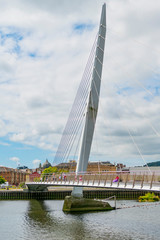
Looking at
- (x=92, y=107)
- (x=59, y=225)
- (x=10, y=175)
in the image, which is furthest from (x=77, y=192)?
(x=10, y=175)

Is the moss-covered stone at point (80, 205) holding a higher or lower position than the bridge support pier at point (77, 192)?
lower

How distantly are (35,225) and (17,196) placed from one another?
100ft

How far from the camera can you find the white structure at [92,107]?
2953 centimetres

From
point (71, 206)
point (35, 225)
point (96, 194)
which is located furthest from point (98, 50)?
point (96, 194)

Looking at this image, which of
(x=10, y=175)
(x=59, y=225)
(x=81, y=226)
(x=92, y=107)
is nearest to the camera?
(x=81, y=226)

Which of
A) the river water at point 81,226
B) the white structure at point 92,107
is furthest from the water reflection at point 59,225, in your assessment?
the white structure at point 92,107

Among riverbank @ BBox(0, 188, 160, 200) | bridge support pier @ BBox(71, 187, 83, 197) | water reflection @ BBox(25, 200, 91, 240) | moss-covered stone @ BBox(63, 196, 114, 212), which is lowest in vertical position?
riverbank @ BBox(0, 188, 160, 200)

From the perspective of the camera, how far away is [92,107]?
101 feet

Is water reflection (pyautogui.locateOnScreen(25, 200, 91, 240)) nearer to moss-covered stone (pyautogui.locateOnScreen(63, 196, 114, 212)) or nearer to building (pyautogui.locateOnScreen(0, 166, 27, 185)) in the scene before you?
moss-covered stone (pyautogui.locateOnScreen(63, 196, 114, 212))

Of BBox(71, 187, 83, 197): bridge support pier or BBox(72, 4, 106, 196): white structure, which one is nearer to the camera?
BBox(72, 4, 106, 196): white structure

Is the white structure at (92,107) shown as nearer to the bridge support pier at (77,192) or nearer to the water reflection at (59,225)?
the bridge support pier at (77,192)

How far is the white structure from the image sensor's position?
29531 mm

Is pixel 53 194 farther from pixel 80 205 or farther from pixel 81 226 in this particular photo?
pixel 81 226

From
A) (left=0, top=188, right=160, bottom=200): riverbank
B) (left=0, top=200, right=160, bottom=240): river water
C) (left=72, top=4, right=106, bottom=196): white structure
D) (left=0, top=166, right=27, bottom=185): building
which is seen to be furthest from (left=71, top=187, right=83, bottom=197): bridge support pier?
(left=0, top=166, right=27, bottom=185): building
